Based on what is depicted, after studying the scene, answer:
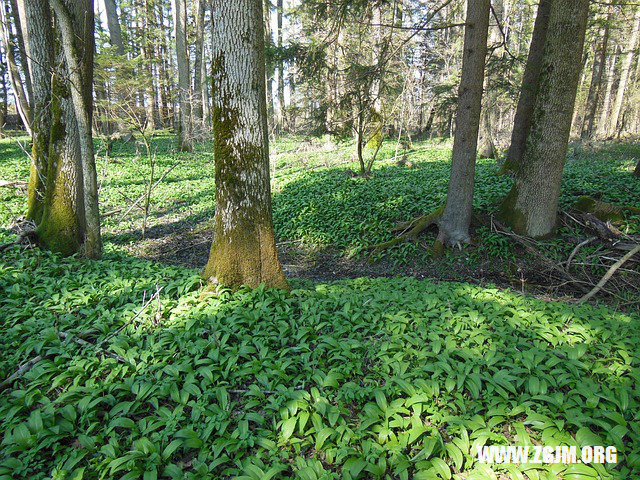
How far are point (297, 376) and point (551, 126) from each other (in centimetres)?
646

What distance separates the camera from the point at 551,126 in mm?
6410

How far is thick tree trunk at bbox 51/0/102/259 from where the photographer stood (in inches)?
189

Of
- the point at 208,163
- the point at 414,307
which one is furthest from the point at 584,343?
the point at 208,163

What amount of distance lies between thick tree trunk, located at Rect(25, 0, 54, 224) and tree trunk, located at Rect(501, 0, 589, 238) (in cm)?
883

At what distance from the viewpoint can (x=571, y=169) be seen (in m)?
10.6

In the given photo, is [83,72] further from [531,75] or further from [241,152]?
[531,75]

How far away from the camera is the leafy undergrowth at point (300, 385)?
228cm

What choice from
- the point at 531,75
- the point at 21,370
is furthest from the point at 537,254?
the point at 21,370

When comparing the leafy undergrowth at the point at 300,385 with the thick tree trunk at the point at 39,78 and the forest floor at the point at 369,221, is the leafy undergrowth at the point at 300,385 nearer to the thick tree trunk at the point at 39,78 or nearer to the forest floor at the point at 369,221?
the forest floor at the point at 369,221

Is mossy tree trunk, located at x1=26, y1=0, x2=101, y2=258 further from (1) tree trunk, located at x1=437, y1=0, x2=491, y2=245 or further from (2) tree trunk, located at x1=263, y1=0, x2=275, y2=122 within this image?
(1) tree trunk, located at x1=437, y1=0, x2=491, y2=245

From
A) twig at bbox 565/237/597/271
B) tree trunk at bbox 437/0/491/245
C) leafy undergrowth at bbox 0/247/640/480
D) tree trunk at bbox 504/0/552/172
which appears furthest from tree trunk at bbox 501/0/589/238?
leafy undergrowth at bbox 0/247/640/480

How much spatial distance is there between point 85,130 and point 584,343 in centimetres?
668

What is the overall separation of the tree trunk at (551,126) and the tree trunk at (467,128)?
3.24 feet

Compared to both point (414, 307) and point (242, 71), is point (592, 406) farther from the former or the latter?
point (242, 71)
